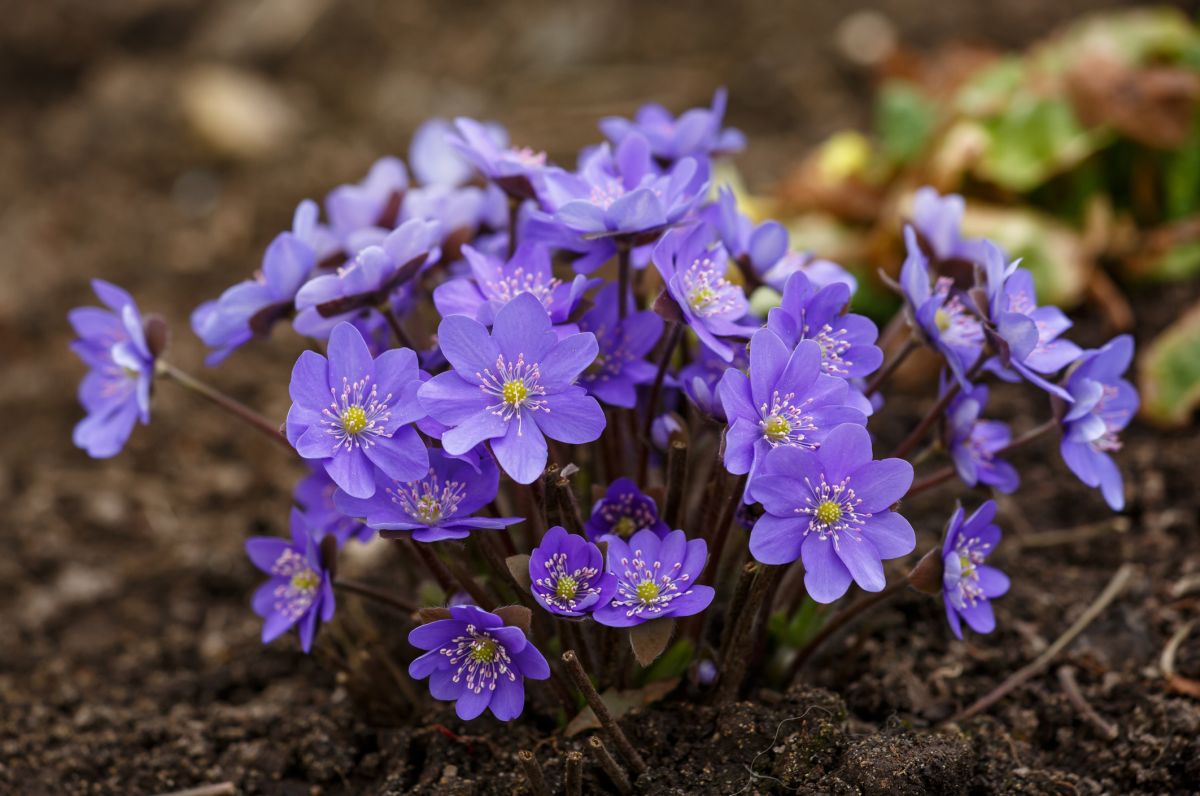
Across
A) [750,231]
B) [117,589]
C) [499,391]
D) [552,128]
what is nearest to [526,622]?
[499,391]

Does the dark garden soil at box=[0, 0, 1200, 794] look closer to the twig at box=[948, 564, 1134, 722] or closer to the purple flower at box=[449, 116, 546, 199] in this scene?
the twig at box=[948, 564, 1134, 722]

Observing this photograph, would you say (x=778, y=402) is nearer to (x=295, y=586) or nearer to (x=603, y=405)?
(x=603, y=405)

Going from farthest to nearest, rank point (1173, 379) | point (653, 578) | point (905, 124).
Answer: point (905, 124) → point (1173, 379) → point (653, 578)

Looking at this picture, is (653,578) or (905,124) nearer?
(653,578)

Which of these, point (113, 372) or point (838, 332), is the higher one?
point (113, 372)

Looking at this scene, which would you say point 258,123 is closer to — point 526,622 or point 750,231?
point 750,231

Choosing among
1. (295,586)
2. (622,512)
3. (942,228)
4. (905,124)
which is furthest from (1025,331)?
(905,124)

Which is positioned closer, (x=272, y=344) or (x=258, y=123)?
(x=272, y=344)

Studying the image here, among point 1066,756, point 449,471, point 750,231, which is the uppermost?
point 750,231
